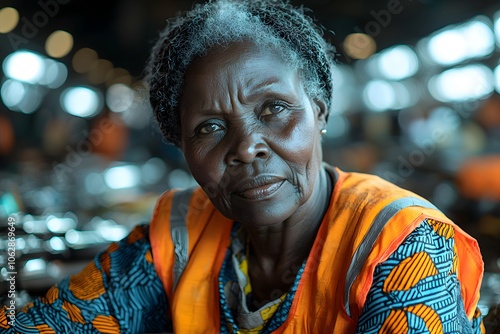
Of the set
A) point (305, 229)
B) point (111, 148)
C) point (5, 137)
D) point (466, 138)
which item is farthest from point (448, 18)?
point (305, 229)

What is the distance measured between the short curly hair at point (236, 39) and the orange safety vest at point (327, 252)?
25cm

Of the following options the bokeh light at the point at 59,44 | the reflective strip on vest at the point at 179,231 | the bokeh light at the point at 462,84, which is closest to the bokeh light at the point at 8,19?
the bokeh light at the point at 59,44

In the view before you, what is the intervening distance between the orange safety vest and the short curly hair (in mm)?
255

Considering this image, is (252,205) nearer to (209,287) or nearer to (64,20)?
(209,287)

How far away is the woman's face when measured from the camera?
1.24 m

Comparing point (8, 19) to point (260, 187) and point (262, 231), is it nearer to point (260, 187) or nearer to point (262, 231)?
point (262, 231)

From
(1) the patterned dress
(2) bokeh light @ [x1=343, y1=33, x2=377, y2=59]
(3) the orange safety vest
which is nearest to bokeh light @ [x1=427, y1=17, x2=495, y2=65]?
(2) bokeh light @ [x1=343, y1=33, x2=377, y2=59]

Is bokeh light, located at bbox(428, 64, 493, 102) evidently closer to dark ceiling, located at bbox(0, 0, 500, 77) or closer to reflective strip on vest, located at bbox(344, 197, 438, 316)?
dark ceiling, located at bbox(0, 0, 500, 77)

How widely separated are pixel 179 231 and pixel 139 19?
23.6ft

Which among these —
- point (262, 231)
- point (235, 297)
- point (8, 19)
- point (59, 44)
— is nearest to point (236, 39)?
point (262, 231)

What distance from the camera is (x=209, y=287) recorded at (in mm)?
1473

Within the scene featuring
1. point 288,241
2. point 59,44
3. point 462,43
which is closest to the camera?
point 288,241

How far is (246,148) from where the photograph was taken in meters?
1.21

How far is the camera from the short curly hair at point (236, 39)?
1307mm
